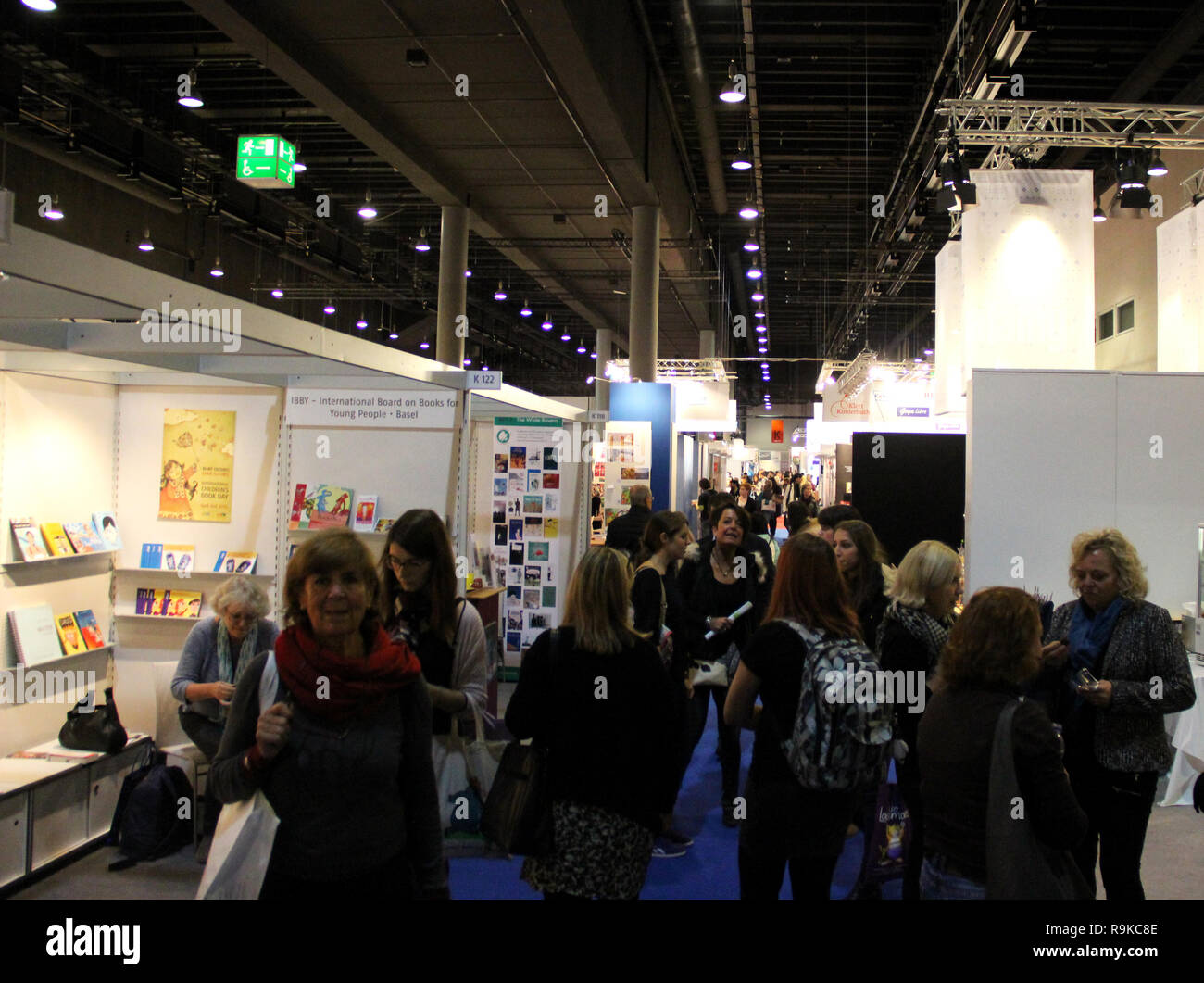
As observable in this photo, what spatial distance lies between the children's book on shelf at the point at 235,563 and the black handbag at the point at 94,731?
80cm

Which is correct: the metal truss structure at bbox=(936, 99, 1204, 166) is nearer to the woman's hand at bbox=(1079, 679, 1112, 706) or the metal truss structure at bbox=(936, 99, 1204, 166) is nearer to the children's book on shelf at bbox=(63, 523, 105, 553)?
the woman's hand at bbox=(1079, 679, 1112, 706)

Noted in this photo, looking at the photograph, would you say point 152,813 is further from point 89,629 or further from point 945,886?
point 945,886

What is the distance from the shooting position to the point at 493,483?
761 cm

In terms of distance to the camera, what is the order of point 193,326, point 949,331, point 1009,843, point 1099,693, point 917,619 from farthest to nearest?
point 949,331, point 193,326, point 917,619, point 1099,693, point 1009,843

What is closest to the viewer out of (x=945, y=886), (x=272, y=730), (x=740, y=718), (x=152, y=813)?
(x=272, y=730)

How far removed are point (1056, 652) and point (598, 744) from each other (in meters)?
1.69

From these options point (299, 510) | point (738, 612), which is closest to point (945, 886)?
point (738, 612)

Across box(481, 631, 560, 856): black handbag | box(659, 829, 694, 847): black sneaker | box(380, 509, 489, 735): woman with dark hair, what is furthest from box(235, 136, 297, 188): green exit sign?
box(481, 631, 560, 856): black handbag

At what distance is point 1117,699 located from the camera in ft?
9.61

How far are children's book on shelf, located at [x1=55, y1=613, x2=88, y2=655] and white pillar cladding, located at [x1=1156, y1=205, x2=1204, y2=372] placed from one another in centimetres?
804

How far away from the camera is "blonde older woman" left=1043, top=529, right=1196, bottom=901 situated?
295 centimetres

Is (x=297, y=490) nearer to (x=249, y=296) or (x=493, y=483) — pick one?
(x=493, y=483)
